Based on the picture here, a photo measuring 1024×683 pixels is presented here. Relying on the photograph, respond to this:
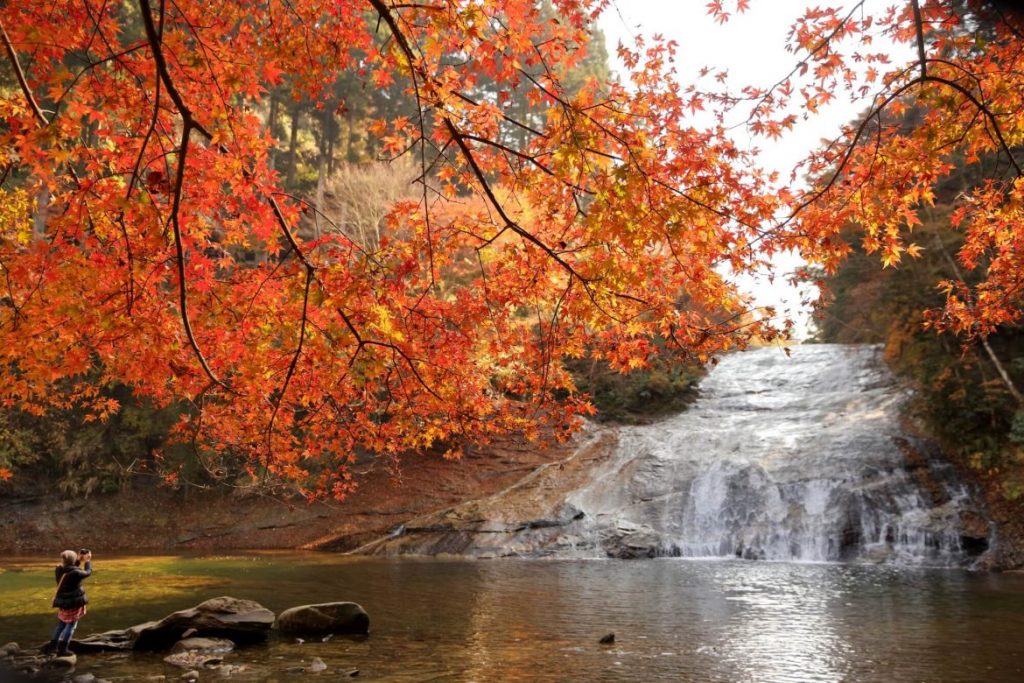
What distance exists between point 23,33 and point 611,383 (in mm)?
23836

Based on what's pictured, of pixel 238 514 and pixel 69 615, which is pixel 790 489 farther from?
pixel 238 514

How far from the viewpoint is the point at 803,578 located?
13.5 m

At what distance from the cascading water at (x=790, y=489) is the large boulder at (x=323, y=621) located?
347 inches

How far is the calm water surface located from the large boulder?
255 mm

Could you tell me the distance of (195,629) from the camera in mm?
9086

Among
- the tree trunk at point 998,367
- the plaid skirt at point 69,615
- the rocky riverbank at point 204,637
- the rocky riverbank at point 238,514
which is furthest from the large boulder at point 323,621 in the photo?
the tree trunk at point 998,367

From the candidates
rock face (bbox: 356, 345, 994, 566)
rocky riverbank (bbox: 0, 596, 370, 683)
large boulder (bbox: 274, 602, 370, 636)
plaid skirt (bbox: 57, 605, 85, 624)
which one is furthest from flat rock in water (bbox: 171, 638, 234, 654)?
rock face (bbox: 356, 345, 994, 566)

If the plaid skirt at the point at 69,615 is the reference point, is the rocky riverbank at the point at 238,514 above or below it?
above

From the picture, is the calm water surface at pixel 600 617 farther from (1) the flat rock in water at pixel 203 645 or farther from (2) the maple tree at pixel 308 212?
(2) the maple tree at pixel 308 212

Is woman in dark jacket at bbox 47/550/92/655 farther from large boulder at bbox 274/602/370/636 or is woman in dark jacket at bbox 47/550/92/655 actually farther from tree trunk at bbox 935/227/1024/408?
tree trunk at bbox 935/227/1024/408

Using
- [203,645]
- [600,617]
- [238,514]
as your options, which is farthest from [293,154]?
[600,617]

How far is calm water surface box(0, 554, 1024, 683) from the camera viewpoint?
7.71m

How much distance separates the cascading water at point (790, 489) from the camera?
16094 millimetres

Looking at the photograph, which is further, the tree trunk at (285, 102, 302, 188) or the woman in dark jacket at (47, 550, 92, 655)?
the tree trunk at (285, 102, 302, 188)
